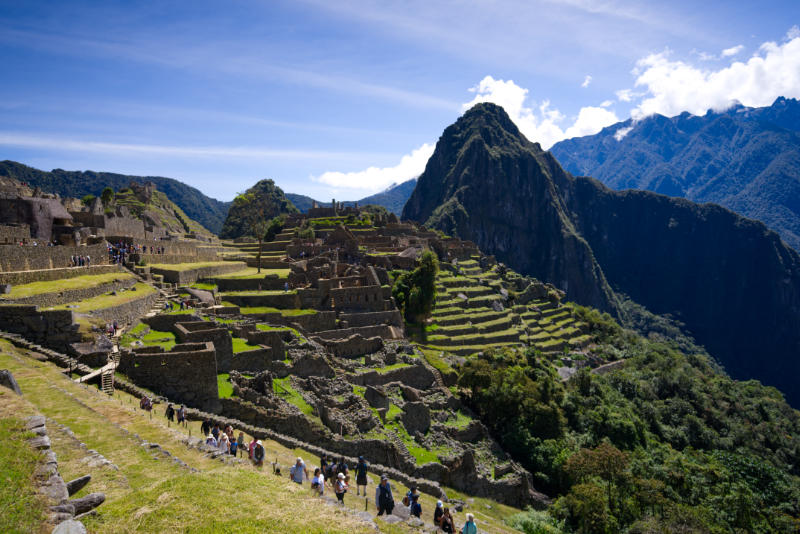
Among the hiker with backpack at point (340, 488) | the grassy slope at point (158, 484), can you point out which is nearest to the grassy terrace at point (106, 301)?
the grassy slope at point (158, 484)

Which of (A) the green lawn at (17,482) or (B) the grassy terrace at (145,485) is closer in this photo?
(A) the green lawn at (17,482)

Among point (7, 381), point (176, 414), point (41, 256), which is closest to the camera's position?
point (7, 381)

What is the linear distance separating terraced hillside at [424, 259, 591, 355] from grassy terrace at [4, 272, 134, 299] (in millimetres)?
25765

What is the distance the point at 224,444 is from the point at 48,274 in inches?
699

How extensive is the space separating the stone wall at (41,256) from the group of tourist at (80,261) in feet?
0.66

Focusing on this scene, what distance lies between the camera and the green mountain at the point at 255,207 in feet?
344

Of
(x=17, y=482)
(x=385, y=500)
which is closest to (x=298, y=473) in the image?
(x=385, y=500)

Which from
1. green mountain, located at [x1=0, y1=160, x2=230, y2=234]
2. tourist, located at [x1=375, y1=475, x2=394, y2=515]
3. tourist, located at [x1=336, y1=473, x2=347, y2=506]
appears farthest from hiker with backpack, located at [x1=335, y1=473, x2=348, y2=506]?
green mountain, located at [x1=0, y1=160, x2=230, y2=234]

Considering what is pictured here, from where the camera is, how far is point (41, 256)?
2445 centimetres

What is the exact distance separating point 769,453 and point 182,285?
58.1 meters

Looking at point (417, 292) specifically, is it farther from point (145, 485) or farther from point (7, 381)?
point (145, 485)

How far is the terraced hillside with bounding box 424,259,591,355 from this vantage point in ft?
149

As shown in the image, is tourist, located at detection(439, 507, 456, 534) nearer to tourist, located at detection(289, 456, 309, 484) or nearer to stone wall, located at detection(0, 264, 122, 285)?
tourist, located at detection(289, 456, 309, 484)

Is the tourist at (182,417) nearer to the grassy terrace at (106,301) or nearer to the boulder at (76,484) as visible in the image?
the boulder at (76,484)
